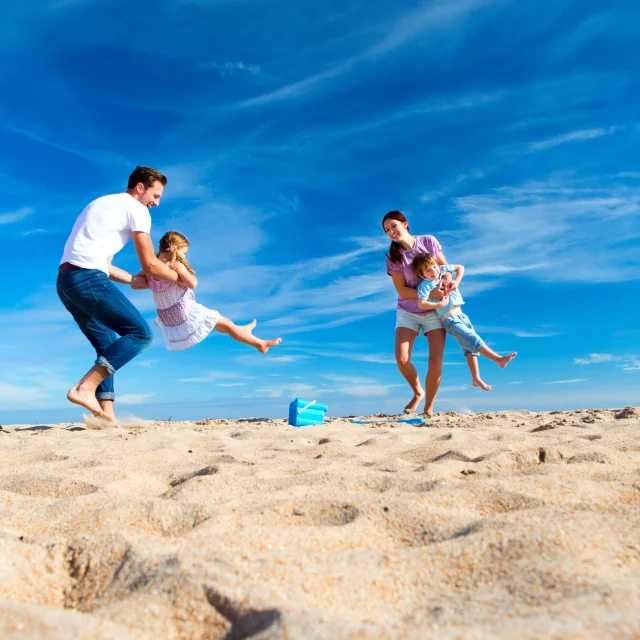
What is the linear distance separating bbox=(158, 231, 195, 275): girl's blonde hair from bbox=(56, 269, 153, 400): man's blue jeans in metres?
0.69

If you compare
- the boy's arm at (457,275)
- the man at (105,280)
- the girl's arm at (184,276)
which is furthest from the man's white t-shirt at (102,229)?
the boy's arm at (457,275)

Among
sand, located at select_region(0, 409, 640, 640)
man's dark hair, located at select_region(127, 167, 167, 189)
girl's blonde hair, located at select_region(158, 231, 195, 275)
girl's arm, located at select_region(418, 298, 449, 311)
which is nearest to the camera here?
sand, located at select_region(0, 409, 640, 640)

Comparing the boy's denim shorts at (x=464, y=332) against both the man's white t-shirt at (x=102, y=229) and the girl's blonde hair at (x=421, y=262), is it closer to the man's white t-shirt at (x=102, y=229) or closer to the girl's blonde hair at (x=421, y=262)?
the girl's blonde hair at (x=421, y=262)

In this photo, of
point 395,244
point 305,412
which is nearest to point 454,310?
point 395,244

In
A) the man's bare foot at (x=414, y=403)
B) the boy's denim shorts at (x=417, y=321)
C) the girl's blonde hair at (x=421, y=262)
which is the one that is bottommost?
the man's bare foot at (x=414, y=403)

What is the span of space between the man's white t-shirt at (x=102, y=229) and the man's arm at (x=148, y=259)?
0.24ft

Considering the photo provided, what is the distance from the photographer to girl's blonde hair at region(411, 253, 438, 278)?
6059 millimetres

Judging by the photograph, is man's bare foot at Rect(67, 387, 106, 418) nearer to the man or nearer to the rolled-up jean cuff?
the man

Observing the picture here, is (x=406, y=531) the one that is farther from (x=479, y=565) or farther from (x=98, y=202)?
(x=98, y=202)

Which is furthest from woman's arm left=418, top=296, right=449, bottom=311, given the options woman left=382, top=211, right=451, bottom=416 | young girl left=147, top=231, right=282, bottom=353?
young girl left=147, top=231, right=282, bottom=353

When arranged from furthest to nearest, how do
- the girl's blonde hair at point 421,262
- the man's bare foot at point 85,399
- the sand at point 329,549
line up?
the girl's blonde hair at point 421,262 → the man's bare foot at point 85,399 → the sand at point 329,549

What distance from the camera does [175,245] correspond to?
5.30 meters

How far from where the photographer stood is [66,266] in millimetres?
4684

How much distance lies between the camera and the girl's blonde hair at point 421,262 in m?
6.06
